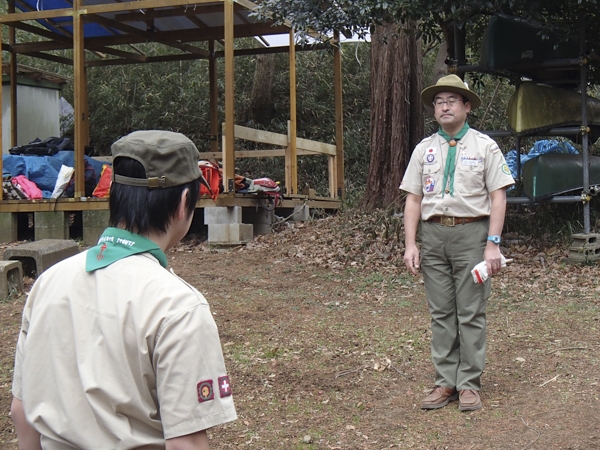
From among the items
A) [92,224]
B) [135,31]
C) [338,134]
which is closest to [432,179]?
[92,224]

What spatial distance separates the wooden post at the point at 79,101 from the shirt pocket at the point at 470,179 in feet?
25.7

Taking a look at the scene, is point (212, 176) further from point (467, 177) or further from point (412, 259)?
point (467, 177)

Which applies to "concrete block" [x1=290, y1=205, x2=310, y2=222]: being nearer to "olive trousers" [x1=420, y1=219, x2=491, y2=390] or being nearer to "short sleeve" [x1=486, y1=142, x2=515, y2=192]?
"olive trousers" [x1=420, y1=219, x2=491, y2=390]

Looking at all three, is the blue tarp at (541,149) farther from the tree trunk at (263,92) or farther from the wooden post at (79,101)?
the tree trunk at (263,92)

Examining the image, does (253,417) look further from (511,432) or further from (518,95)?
(518,95)

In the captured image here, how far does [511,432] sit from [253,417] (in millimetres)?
1547

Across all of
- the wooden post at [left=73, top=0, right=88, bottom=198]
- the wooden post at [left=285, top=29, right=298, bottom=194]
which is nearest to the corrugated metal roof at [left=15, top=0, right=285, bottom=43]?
the wooden post at [left=73, top=0, right=88, bottom=198]

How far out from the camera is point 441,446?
4.23m

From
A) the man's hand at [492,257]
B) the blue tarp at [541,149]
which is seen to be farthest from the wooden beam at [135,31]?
the man's hand at [492,257]

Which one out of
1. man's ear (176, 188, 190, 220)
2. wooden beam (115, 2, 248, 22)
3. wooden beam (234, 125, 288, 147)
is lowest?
man's ear (176, 188, 190, 220)

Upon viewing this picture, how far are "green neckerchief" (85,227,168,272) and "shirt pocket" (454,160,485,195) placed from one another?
3054 millimetres

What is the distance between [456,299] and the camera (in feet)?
15.6

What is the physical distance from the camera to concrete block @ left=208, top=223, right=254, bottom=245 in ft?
35.5

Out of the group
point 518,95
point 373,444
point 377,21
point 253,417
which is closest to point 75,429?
point 373,444
